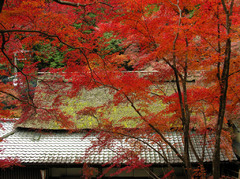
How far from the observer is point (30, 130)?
8.06 m

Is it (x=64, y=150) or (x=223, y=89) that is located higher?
(x=223, y=89)

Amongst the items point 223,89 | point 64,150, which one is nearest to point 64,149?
point 64,150

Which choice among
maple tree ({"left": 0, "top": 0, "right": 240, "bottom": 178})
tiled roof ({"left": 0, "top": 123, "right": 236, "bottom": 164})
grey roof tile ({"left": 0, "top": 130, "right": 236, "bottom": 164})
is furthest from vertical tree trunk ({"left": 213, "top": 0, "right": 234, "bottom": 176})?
grey roof tile ({"left": 0, "top": 130, "right": 236, "bottom": 164})

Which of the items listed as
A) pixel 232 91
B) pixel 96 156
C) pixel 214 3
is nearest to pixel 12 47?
pixel 96 156

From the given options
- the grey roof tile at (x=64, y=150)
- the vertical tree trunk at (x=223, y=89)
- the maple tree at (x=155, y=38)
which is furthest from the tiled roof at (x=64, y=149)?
the vertical tree trunk at (x=223, y=89)

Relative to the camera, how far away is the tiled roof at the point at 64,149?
670cm

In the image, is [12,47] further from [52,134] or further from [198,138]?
[198,138]

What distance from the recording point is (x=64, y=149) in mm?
7129

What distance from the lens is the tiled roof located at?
670 cm

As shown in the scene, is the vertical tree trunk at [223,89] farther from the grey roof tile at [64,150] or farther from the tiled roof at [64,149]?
the grey roof tile at [64,150]

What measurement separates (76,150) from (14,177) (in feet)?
7.26

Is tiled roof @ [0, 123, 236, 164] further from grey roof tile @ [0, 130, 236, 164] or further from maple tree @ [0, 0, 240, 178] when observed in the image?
maple tree @ [0, 0, 240, 178]

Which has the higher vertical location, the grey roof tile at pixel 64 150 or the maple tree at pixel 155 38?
the maple tree at pixel 155 38

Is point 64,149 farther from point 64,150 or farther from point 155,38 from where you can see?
point 155,38
